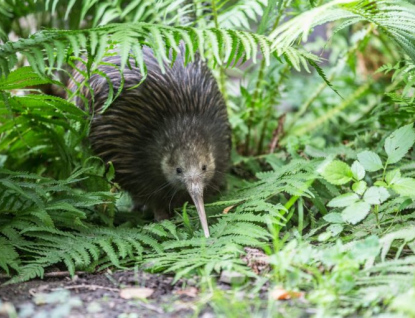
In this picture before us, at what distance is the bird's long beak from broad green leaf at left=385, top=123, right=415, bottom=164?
1146mm

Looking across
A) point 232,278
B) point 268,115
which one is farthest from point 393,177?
point 268,115

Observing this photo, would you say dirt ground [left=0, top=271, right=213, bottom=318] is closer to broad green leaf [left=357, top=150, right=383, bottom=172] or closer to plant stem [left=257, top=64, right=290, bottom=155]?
broad green leaf [left=357, top=150, right=383, bottom=172]

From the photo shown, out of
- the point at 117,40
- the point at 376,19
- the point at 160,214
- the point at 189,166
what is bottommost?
the point at 160,214

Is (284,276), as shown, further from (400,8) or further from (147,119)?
(147,119)

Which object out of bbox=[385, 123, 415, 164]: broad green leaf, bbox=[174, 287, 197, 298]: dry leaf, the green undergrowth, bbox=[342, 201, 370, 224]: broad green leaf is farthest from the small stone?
bbox=[385, 123, 415, 164]: broad green leaf

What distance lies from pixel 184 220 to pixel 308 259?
112cm

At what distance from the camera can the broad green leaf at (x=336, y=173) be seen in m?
3.19

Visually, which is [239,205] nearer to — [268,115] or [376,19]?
[376,19]

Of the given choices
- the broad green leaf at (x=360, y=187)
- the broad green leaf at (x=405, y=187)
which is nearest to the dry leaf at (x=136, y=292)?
the broad green leaf at (x=360, y=187)

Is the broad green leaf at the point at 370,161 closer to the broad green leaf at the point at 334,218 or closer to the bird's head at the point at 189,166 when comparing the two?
the broad green leaf at the point at 334,218

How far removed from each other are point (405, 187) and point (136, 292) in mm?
1515

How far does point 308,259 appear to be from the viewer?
2.71 m

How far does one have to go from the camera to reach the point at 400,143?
350cm

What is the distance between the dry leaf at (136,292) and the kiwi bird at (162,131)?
1.55 m
